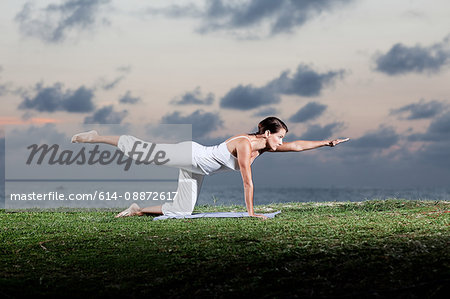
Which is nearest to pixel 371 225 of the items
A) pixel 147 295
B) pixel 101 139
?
pixel 147 295

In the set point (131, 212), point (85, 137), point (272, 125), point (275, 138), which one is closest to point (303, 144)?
point (275, 138)

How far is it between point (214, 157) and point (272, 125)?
4.06ft

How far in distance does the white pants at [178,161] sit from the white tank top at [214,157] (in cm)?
10

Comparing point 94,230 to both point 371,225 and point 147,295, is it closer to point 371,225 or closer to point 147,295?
point 147,295

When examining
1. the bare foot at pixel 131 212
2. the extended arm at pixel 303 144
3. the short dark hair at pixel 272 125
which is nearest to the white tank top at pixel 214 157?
the short dark hair at pixel 272 125

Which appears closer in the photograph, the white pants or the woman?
the woman

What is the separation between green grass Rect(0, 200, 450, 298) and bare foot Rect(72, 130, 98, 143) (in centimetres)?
246

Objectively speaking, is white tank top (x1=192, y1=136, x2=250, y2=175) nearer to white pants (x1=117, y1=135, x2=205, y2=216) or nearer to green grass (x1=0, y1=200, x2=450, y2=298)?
white pants (x1=117, y1=135, x2=205, y2=216)

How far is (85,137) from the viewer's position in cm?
945

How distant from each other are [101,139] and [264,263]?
5.55 metres

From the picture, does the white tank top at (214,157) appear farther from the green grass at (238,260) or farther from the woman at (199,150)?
the green grass at (238,260)

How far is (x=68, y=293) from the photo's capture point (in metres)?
4.25

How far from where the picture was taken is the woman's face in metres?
8.77

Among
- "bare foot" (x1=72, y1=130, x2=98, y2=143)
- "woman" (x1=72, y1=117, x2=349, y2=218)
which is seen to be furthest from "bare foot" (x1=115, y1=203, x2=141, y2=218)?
"bare foot" (x1=72, y1=130, x2=98, y2=143)
